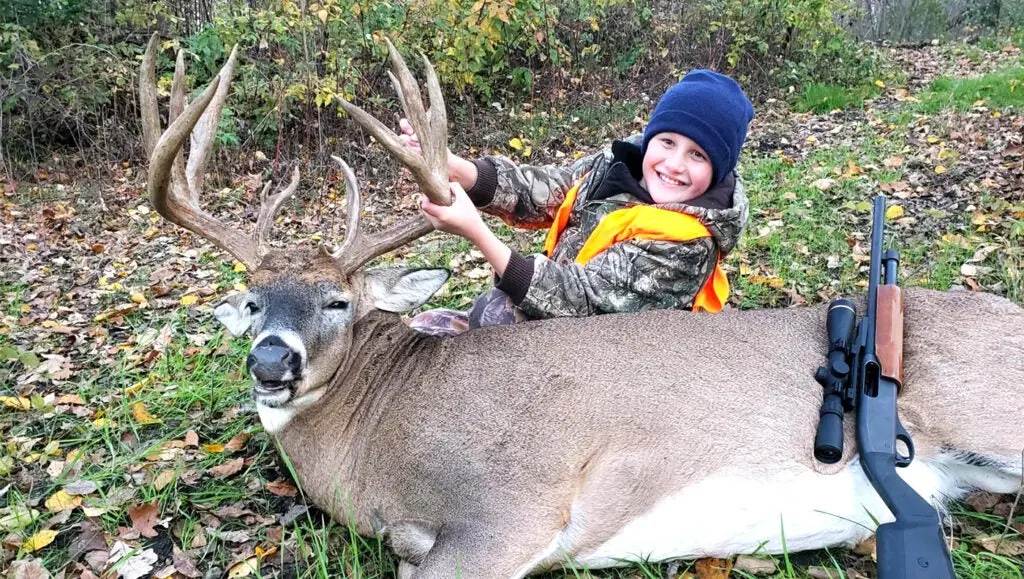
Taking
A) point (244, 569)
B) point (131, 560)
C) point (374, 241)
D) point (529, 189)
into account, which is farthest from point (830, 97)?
point (131, 560)

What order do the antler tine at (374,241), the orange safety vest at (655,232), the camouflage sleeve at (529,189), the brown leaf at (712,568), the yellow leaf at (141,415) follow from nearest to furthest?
the brown leaf at (712,568)
the antler tine at (374,241)
the orange safety vest at (655,232)
the yellow leaf at (141,415)
the camouflage sleeve at (529,189)

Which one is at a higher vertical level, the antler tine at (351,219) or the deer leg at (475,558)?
the antler tine at (351,219)

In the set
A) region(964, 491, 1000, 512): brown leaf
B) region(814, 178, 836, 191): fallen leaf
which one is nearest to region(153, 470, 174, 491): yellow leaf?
region(964, 491, 1000, 512): brown leaf

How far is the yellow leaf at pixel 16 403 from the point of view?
4176 mm

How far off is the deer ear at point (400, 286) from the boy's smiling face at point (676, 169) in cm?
120

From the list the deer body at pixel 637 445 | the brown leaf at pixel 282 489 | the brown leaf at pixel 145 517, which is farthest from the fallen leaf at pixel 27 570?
the deer body at pixel 637 445

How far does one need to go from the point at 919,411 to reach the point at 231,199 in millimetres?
7523

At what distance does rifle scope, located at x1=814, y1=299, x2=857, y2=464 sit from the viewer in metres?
2.81

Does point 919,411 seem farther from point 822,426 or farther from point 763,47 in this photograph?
point 763,47

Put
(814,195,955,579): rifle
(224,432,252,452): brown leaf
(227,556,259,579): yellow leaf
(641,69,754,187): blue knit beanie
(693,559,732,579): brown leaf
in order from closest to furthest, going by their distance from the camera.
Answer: (814,195,955,579): rifle, (693,559,732,579): brown leaf, (227,556,259,579): yellow leaf, (641,69,754,187): blue knit beanie, (224,432,252,452): brown leaf

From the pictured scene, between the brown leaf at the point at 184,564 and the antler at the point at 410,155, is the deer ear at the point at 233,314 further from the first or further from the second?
the brown leaf at the point at 184,564

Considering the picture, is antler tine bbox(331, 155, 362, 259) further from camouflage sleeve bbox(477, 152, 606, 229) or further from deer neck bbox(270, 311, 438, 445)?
camouflage sleeve bbox(477, 152, 606, 229)

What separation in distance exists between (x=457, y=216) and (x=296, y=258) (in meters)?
0.74

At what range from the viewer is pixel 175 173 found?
3.39 meters
